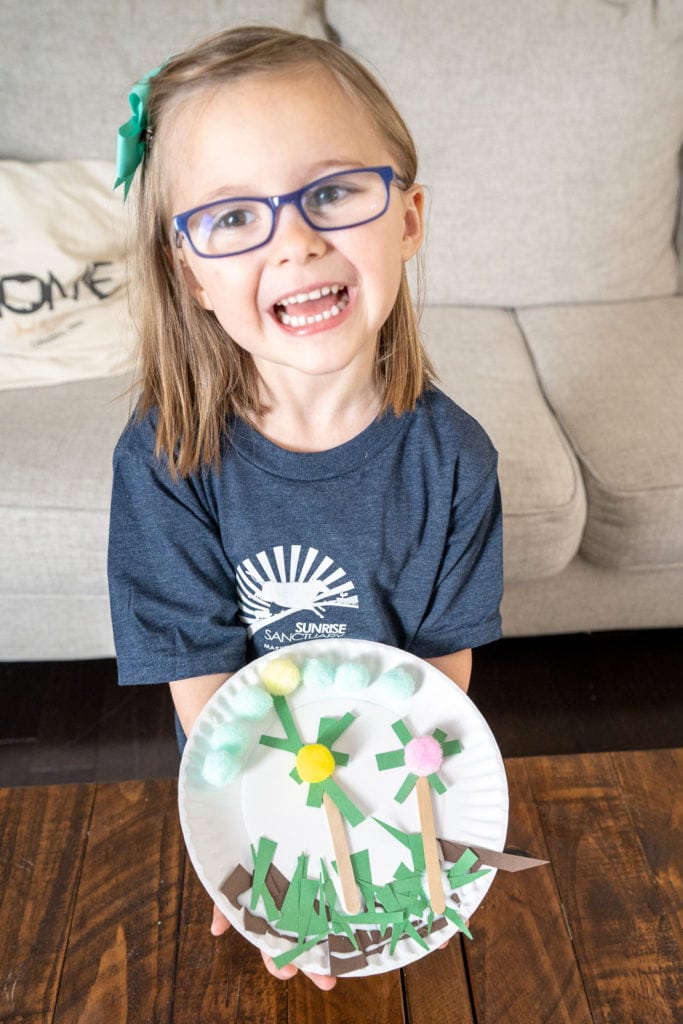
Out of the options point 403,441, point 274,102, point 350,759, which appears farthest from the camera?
point 403,441

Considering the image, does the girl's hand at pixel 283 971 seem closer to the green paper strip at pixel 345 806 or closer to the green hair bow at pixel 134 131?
the green paper strip at pixel 345 806

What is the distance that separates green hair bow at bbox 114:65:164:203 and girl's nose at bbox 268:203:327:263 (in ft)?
0.62

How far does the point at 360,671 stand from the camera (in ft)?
2.78

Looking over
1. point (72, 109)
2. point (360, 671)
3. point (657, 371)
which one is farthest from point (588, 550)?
point (72, 109)

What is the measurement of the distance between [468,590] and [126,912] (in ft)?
1.67

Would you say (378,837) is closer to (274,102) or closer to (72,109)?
(274,102)

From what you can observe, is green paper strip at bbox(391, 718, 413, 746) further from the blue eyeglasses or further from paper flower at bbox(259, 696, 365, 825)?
the blue eyeglasses

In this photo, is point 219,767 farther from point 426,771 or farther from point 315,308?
point 315,308

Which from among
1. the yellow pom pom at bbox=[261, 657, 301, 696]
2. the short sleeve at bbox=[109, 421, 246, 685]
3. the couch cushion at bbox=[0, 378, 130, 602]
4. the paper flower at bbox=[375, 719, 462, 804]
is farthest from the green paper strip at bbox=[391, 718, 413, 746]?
the couch cushion at bbox=[0, 378, 130, 602]

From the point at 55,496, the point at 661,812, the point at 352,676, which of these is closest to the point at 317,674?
the point at 352,676

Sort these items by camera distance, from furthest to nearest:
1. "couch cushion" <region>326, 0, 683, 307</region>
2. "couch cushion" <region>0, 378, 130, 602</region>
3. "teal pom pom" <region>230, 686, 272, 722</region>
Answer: "couch cushion" <region>326, 0, 683, 307</region>
"couch cushion" <region>0, 378, 130, 602</region>
"teal pom pom" <region>230, 686, 272, 722</region>

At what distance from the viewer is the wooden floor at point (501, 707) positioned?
148 centimetres

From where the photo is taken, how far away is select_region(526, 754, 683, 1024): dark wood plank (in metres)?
0.86

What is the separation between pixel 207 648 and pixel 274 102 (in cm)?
55
